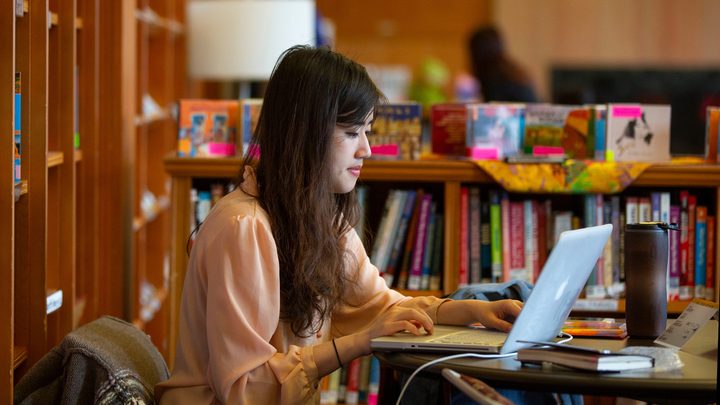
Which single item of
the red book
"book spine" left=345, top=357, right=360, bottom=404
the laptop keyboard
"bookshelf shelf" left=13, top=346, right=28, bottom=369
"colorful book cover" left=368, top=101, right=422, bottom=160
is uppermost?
"colorful book cover" left=368, top=101, right=422, bottom=160

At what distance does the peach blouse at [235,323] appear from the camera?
185cm

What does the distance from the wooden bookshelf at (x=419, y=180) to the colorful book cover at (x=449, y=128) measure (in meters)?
0.13

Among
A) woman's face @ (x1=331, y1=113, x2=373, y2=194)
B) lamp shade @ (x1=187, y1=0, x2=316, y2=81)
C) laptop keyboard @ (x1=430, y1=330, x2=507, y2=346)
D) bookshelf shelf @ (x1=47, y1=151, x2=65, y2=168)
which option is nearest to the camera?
laptop keyboard @ (x1=430, y1=330, x2=507, y2=346)

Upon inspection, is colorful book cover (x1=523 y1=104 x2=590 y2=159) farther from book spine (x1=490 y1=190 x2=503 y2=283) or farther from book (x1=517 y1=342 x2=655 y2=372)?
book (x1=517 y1=342 x2=655 y2=372)

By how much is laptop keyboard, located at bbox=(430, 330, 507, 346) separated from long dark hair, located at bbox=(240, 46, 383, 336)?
0.86 ft

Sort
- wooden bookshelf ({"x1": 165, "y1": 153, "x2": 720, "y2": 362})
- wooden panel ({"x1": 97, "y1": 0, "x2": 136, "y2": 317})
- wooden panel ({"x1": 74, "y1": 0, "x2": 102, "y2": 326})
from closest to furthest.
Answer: wooden bookshelf ({"x1": 165, "y1": 153, "x2": 720, "y2": 362}) < wooden panel ({"x1": 74, "y1": 0, "x2": 102, "y2": 326}) < wooden panel ({"x1": 97, "y1": 0, "x2": 136, "y2": 317})

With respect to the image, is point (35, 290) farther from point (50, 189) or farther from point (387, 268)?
point (387, 268)

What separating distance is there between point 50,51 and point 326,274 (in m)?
1.16

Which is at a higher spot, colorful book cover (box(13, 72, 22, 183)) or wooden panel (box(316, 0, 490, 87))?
wooden panel (box(316, 0, 490, 87))

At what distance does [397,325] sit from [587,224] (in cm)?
128

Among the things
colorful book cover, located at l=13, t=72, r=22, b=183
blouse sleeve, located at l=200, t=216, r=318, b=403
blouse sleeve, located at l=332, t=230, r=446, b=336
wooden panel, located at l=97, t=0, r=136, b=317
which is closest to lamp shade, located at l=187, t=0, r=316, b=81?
wooden panel, located at l=97, t=0, r=136, b=317

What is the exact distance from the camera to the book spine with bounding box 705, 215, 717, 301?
9.80 ft

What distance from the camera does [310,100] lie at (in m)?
1.93

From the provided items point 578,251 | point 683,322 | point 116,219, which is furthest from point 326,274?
point 116,219
